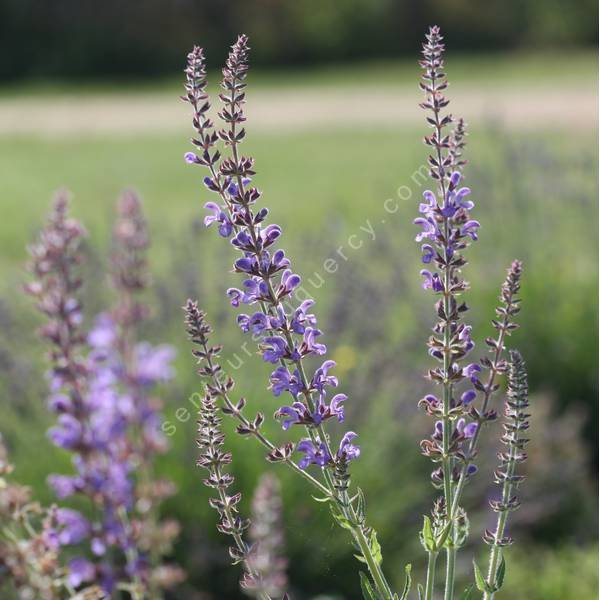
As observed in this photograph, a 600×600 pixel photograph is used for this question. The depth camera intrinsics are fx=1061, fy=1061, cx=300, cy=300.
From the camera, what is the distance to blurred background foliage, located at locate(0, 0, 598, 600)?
4801mm

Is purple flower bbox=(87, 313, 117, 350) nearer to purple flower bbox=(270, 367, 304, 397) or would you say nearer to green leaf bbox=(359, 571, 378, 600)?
purple flower bbox=(270, 367, 304, 397)

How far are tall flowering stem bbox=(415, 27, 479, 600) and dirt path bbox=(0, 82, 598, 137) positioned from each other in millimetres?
15173

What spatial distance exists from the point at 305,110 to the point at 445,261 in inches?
793

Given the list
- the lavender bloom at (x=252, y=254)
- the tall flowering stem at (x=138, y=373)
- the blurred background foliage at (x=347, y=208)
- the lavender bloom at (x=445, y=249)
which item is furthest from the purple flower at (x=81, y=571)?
the lavender bloom at (x=445, y=249)

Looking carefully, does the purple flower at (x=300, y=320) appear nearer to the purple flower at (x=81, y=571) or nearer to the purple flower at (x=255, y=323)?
the purple flower at (x=255, y=323)

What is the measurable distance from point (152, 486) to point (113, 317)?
1.89ft

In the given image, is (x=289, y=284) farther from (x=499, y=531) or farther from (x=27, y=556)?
(x=27, y=556)

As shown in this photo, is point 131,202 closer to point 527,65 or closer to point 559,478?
point 559,478

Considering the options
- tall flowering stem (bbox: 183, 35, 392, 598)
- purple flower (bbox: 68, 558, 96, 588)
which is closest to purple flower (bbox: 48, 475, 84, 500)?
purple flower (bbox: 68, 558, 96, 588)

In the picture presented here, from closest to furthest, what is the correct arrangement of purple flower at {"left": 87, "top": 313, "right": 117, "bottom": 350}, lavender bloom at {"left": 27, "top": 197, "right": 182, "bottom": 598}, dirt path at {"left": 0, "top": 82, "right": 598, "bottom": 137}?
lavender bloom at {"left": 27, "top": 197, "right": 182, "bottom": 598} < purple flower at {"left": 87, "top": 313, "right": 117, "bottom": 350} < dirt path at {"left": 0, "top": 82, "right": 598, "bottom": 137}

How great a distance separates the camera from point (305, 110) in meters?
21.8

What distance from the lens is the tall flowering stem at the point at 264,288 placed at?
6.44ft

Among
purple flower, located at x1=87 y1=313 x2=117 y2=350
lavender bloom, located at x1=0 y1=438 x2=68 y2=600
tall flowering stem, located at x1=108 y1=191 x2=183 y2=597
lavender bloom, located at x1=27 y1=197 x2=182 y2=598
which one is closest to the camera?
lavender bloom, located at x1=0 y1=438 x2=68 y2=600

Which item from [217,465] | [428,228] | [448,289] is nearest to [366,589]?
[217,465]
